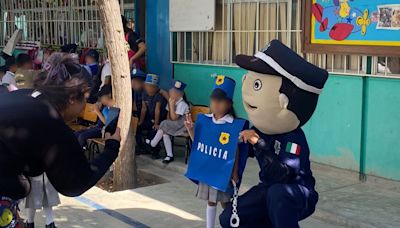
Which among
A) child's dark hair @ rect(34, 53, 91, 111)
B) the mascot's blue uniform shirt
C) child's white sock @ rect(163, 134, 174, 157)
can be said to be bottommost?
child's white sock @ rect(163, 134, 174, 157)

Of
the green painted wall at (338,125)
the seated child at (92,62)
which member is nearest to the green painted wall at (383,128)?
the green painted wall at (338,125)

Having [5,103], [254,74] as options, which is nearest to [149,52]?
[254,74]

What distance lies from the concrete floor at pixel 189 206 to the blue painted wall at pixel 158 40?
10.0 feet

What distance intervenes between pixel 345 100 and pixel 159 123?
2.69m

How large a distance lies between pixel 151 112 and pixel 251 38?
1754 mm

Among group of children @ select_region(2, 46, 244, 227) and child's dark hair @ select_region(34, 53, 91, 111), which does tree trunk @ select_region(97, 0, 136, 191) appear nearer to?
group of children @ select_region(2, 46, 244, 227)

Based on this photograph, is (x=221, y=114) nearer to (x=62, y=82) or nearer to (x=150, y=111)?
(x=62, y=82)

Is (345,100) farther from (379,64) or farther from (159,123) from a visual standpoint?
(159,123)

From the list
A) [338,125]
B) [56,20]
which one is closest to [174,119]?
[338,125]

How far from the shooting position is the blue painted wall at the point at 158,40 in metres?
9.91

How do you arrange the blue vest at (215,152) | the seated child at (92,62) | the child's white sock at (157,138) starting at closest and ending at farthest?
the blue vest at (215,152), the child's white sock at (157,138), the seated child at (92,62)

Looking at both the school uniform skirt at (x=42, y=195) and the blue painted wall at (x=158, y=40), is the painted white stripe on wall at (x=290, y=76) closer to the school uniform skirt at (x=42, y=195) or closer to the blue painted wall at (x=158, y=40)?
the school uniform skirt at (x=42, y=195)

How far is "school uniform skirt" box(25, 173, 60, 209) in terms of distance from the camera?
505 cm

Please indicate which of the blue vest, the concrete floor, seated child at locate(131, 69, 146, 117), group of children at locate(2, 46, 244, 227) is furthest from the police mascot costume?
seated child at locate(131, 69, 146, 117)
